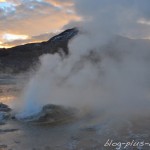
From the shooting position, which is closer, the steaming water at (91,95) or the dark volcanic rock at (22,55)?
the steaming water at (91,95)

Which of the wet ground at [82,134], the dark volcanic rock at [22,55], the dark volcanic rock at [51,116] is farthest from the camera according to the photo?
the dark volcanic rock at [22,55]

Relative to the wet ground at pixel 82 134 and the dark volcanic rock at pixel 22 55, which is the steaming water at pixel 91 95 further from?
the dark volcanic rock at pixel 22 55

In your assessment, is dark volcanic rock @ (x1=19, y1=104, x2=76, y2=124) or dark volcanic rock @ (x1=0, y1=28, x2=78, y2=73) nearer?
dark volcanic rock @ (x1=19, y1=104, x2=76, y2=124)

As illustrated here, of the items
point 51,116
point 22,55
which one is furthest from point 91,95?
point 22,55

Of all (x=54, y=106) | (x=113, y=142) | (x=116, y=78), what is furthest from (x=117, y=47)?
(x=113, y=142)

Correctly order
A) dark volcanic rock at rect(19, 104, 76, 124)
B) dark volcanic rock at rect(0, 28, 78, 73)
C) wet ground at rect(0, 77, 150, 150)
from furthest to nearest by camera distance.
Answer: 1. dark volcanic rock at rect(0, 28, 78, 73)
2. dark volcanic rock at rect(19, 104, 76, 124)
3. wet ground at rect(0, 77, 150, 150)

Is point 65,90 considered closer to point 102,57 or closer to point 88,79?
point 88,79

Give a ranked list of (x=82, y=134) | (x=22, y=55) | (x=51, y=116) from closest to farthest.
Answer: (x=82, y=134), (x=51, y=116), (x=22, y=55)

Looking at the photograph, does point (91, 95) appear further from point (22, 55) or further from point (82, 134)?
point (22, 55)

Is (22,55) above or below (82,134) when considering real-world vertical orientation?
below

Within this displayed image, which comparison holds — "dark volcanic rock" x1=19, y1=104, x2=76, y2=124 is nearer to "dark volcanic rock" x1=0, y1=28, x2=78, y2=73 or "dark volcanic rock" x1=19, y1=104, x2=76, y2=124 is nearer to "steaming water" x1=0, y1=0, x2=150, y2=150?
"steaming water" x1=0, y1=0, x2=150, y2=150

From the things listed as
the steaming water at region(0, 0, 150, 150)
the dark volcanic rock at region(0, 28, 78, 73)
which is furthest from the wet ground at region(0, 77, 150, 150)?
the dark volcanic rock at region(0, 28, 78, 73)

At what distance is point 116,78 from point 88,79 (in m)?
4.01

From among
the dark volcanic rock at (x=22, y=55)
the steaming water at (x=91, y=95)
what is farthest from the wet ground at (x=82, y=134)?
the dark volcanic rock at (x=22, y=55)
